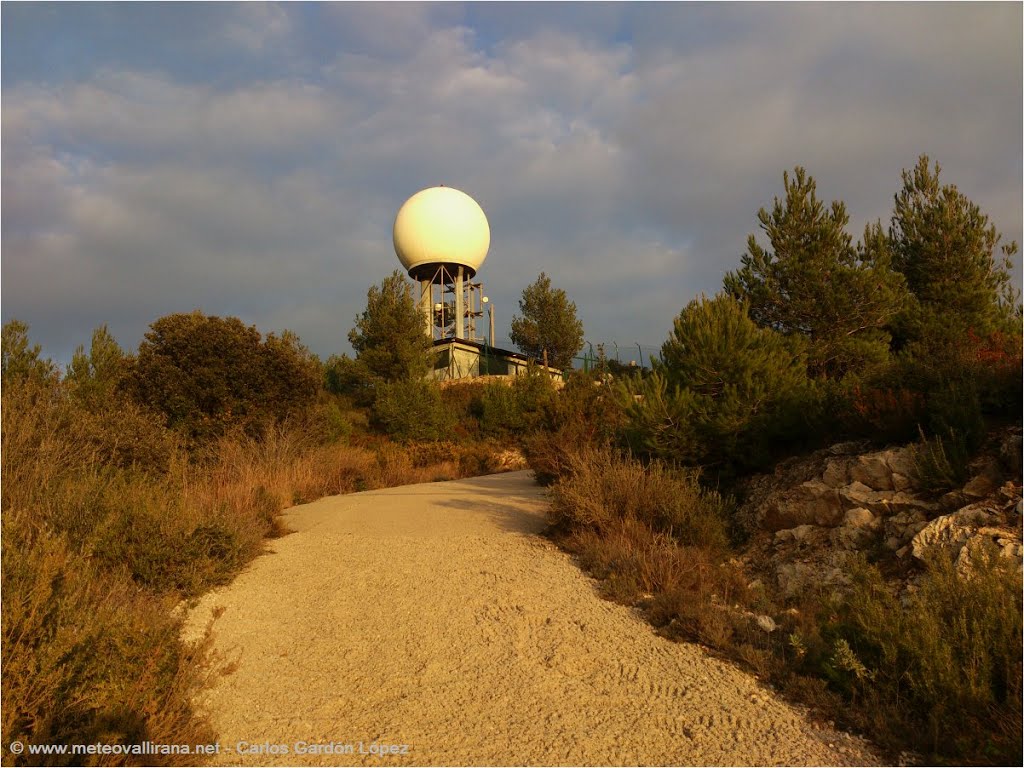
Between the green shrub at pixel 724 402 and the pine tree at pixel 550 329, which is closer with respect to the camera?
the green shrub at pixel 724 402

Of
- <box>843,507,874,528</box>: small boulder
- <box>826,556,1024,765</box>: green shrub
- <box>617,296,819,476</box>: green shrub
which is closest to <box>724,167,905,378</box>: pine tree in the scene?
<box>617,296,819,476</box>: green shrub

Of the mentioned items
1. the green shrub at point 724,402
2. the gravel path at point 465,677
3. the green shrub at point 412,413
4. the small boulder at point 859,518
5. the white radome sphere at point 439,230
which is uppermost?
the white radome sphere at point 439,230

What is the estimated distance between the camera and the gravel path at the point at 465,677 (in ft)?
13.5

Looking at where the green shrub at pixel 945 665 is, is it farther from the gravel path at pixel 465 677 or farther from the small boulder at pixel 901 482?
the small boulder at pixel 901 482

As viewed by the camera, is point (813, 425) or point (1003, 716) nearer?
point (1003, 716)

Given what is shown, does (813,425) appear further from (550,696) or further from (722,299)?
(550,696)

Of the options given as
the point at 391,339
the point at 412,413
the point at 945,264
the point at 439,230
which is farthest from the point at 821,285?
the point at 439,230

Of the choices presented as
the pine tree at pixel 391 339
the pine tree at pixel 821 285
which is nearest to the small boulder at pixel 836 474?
the pine tree at pixel 821 285

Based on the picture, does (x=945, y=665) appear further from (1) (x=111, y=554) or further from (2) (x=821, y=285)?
(2) (x=821, y=285)

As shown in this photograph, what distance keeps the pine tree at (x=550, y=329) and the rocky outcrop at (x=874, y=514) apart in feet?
95.9

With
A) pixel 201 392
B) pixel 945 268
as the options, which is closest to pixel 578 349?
pixel 945 268

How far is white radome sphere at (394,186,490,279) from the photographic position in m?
34.2

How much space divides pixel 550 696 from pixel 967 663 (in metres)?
2.63

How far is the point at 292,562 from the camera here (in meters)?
8.12
